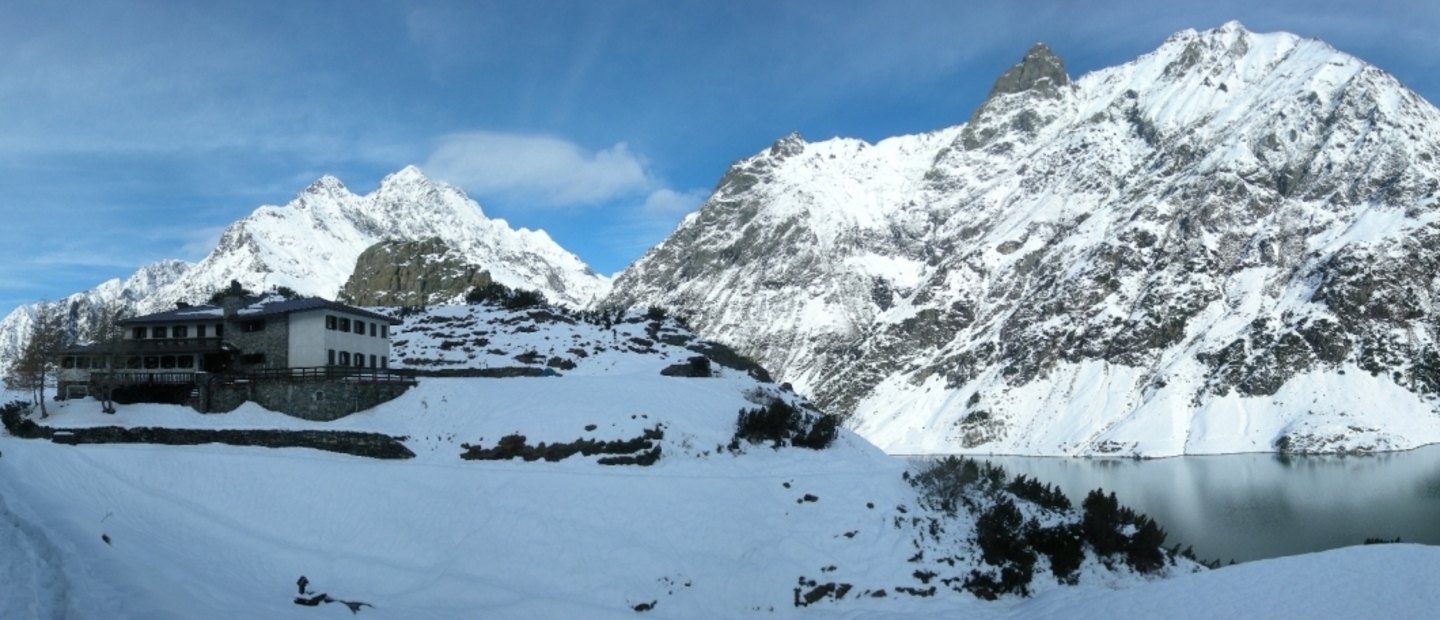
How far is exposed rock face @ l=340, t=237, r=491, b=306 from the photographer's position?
154125 millimetres

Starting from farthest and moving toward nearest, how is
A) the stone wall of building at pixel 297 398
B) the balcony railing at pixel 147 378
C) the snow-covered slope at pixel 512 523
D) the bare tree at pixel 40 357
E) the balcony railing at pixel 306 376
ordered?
the bare tree at pixel 40 357, the balcony railing at pixel 147 378, the balcony railing at pixel 306 376, the stone wall of building at pixel 297 398, the snow-covered slope at pixel 512 523

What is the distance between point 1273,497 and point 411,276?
13410cm

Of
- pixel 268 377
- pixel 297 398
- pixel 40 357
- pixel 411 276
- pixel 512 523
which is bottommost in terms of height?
pixel 512 523

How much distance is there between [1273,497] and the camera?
7225 cm

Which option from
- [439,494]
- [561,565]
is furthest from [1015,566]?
[439,494]

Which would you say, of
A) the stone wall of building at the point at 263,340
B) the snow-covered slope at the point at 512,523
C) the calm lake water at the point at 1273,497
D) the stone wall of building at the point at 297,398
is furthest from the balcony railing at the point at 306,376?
the calm lake water at the point at 1273,497

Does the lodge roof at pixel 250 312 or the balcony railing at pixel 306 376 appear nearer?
the balcony railing at pixel 306 376

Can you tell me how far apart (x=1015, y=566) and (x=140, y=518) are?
24310mm

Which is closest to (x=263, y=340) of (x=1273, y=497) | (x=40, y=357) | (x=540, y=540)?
(x=40, y=357)

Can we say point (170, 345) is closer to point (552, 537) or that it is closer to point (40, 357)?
point (40, 357)

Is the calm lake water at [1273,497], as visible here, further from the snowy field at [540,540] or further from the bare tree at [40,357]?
the bare tree at [40,357]

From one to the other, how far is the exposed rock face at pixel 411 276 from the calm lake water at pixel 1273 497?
96.1 meters

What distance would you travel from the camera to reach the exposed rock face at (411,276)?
154125 millimetres

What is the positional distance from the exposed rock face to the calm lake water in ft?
315
